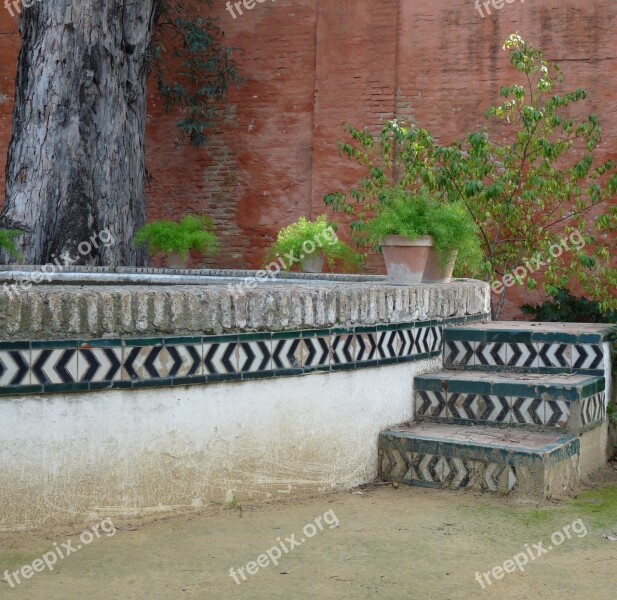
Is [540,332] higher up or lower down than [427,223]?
lower down

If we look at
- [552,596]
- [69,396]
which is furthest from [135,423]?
[552,596]

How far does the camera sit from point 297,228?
9.35 metres

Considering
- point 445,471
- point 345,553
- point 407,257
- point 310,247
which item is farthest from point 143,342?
point 310,247

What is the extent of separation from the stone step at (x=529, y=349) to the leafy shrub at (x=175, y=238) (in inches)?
244

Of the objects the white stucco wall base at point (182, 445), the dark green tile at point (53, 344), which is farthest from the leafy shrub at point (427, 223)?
the dark green tile at point (53, 344)

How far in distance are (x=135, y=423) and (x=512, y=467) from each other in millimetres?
1414

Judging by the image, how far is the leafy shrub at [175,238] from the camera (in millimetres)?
9859

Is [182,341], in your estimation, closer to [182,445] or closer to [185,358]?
[185,358]

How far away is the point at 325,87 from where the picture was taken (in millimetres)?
10438

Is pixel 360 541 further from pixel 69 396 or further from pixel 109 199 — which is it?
pixel 109 199

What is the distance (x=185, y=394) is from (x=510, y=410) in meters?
1.51

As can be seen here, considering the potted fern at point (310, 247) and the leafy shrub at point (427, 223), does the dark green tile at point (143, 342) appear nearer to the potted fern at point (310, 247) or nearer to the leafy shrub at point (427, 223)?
the leafy shrub at point (427, 223)

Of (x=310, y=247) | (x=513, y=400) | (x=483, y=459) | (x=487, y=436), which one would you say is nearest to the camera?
(x=483, y=459)

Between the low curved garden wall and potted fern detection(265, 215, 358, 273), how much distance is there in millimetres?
5353
